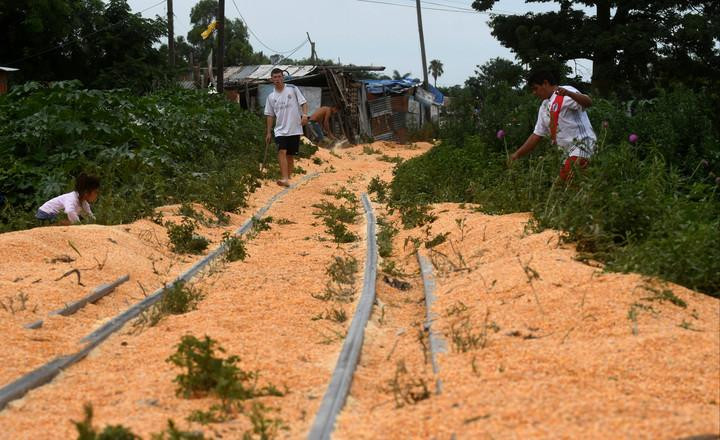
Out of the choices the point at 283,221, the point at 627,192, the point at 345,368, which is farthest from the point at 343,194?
the point at 345,368

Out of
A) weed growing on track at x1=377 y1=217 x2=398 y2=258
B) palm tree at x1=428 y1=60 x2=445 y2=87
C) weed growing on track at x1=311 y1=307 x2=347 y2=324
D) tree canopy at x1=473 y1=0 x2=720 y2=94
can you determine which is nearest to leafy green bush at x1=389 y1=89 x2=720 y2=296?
weed growing on track at x1=377 y1=217 x2=398 y2=258

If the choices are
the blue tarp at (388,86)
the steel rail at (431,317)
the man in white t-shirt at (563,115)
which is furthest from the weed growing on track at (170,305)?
the blue tarp at (388,86)

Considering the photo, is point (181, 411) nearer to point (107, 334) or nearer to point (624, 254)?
point (107, 334)

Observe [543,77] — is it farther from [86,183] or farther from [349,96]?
[349,96]

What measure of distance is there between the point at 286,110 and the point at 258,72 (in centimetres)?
3235

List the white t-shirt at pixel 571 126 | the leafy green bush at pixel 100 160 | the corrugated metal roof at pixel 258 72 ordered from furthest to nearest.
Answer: the corrugated metal roof at pixel 258 72, the leafy green bush at pixel 100 160, the white t-shirt at pixel 571 126

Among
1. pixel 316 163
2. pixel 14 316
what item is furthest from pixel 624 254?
pixel 316 163

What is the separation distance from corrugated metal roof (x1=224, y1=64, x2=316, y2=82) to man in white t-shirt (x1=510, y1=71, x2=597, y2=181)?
3124 centimetres

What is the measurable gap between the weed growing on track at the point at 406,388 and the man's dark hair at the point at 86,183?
5.78m

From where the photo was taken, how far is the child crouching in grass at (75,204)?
960 centimetres

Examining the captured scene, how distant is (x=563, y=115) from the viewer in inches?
367

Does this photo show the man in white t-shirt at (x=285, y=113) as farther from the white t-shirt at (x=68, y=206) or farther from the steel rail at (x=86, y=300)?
the steel rail at (x=86, y=300)

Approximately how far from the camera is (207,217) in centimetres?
1098

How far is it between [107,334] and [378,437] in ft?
7.99
